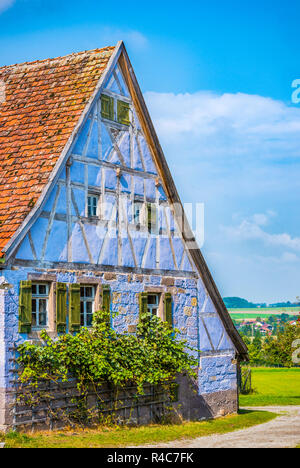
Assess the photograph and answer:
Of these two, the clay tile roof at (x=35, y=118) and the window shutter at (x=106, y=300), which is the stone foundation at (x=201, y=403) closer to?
the window shutter at (x=106, y=300)

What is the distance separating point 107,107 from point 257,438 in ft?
29.6

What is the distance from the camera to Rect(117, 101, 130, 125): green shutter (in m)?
19.5

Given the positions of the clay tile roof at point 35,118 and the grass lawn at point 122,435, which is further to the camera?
the clay tile roof at point 35,118

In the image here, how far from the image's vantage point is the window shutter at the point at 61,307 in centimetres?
1669

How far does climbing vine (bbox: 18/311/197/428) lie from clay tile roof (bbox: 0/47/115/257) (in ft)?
8.83

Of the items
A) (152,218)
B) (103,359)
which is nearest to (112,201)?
(152,218)

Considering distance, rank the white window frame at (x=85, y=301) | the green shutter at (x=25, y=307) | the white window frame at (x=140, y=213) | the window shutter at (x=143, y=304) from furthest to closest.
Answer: the white window frame at (x=140, y=213)
the window shutter at (x=143, y=304)
the white window frame at (x=85, y=301)
the green shutter at (x=25, y=307)

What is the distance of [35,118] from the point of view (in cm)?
1878

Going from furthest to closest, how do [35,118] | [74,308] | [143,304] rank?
[143,304]
[35,118]
[74,308]

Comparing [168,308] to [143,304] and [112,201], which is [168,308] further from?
[112,201]

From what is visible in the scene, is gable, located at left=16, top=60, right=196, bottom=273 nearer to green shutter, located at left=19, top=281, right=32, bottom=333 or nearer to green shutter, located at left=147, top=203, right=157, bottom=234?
green shutter, located at left=147, top=203, right=157, bottom=234

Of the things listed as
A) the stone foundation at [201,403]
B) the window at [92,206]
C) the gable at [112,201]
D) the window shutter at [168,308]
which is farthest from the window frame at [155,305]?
the window at [92,206]

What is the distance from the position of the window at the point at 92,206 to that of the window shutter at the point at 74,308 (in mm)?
1940
